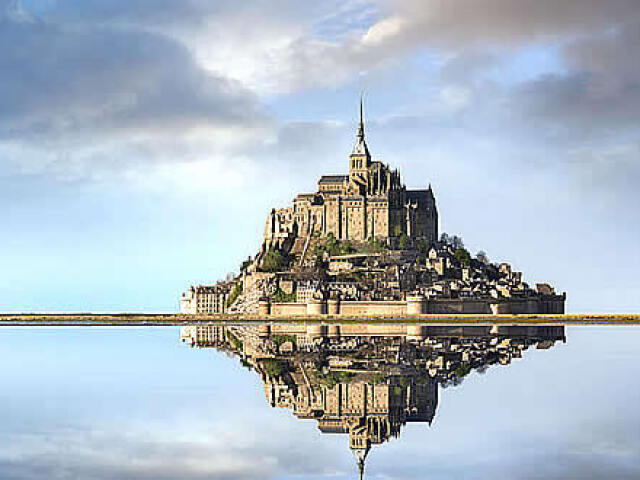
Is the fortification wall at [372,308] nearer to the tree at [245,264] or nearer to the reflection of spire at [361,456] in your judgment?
the tree at [245,264]

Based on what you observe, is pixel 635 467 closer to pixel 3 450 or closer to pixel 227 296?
pixel 3 450

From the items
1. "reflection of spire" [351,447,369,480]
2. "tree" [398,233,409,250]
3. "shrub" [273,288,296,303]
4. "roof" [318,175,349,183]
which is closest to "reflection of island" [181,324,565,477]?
"reflection of spire" [351,447,369,480]

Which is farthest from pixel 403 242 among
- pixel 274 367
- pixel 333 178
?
pixel 274 367

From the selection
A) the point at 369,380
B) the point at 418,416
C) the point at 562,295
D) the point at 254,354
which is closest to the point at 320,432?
the point at 418,416

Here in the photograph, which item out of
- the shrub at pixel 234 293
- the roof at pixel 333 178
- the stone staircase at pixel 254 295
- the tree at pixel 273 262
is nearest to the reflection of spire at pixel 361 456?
the stone staircase at pixel 254 295

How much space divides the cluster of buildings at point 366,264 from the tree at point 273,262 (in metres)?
0.08

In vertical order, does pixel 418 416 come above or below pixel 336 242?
below

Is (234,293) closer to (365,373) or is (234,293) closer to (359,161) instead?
(359,161)

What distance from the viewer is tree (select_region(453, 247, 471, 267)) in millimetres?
85375

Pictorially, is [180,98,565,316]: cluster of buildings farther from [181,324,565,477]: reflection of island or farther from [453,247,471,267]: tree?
[181,324,565,477]: reflection of island

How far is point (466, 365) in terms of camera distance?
30359 millimetres

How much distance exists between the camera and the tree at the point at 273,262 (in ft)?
283

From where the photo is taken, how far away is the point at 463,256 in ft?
283

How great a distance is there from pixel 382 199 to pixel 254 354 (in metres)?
49.7
